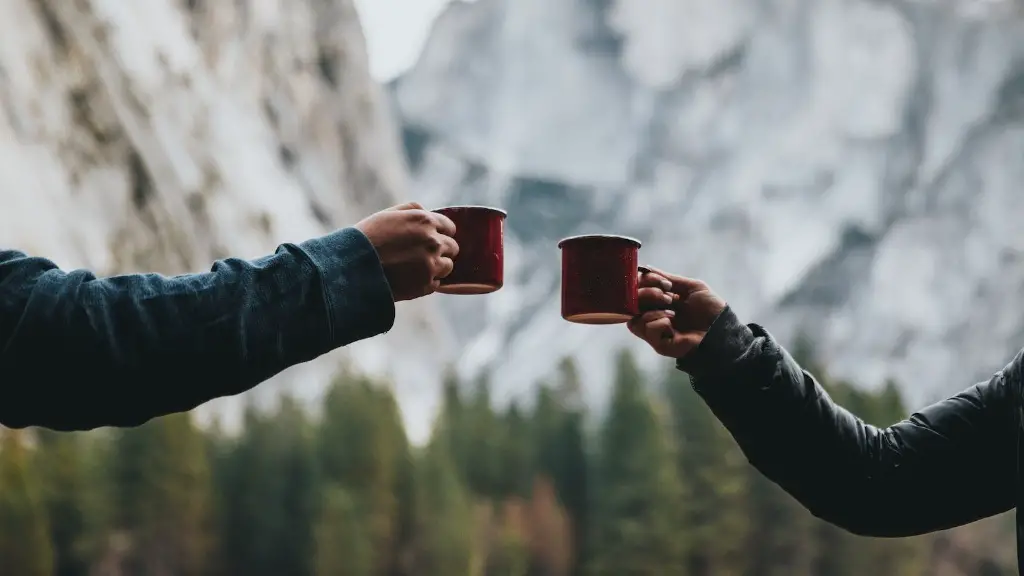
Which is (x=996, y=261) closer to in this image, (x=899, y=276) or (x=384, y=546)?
(x=899, y=276)

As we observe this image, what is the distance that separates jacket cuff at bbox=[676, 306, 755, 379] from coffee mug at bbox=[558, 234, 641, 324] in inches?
6.6

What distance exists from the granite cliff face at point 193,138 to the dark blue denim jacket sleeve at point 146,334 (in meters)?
29.1

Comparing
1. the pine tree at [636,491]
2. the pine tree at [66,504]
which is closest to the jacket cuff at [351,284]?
the pine tree at [66,504]

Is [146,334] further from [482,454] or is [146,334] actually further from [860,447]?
[482,454]

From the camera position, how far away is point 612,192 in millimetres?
71500

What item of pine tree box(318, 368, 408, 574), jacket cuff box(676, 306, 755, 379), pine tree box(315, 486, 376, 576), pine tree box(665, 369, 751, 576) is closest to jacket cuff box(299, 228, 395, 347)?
jacket cuff box(676, 306, 755, 379)

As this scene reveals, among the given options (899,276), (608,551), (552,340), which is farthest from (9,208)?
(899,276)

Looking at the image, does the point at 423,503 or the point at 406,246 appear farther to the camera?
the point at 423,503

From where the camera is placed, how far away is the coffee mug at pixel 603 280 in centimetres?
242

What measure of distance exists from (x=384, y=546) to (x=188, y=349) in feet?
81.3

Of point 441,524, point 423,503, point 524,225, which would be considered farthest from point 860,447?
point 524,225

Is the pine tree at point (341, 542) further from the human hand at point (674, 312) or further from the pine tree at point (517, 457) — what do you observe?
the human hand at point (674, 312)

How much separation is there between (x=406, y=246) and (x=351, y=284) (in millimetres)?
150

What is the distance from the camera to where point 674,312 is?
2465 millimetres
